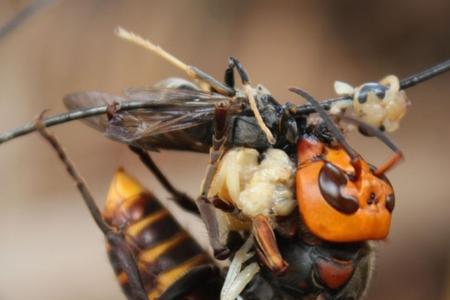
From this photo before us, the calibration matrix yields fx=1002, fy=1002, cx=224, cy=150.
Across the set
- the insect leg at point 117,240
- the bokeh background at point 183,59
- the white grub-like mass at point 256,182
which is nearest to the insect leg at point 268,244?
the white grub-like mass at point 256,182

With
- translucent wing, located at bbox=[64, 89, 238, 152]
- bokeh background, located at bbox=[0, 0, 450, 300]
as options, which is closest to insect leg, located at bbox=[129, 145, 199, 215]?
translucent wing, located at bbox=[64, 89, 238, 152]

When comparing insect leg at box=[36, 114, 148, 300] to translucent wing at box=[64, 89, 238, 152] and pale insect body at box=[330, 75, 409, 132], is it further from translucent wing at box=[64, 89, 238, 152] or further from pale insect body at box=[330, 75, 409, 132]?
pale insect body at box=[330, 75, 409, 132]

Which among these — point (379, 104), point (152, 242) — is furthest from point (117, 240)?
point (379, 104)

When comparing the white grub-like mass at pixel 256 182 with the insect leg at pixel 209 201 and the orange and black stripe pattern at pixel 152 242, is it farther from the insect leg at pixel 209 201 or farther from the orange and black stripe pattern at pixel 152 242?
the orange and black stripe pattern at pixel 152 242

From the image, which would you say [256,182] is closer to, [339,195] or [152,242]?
[339,195]

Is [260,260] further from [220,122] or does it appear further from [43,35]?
[43,35]
